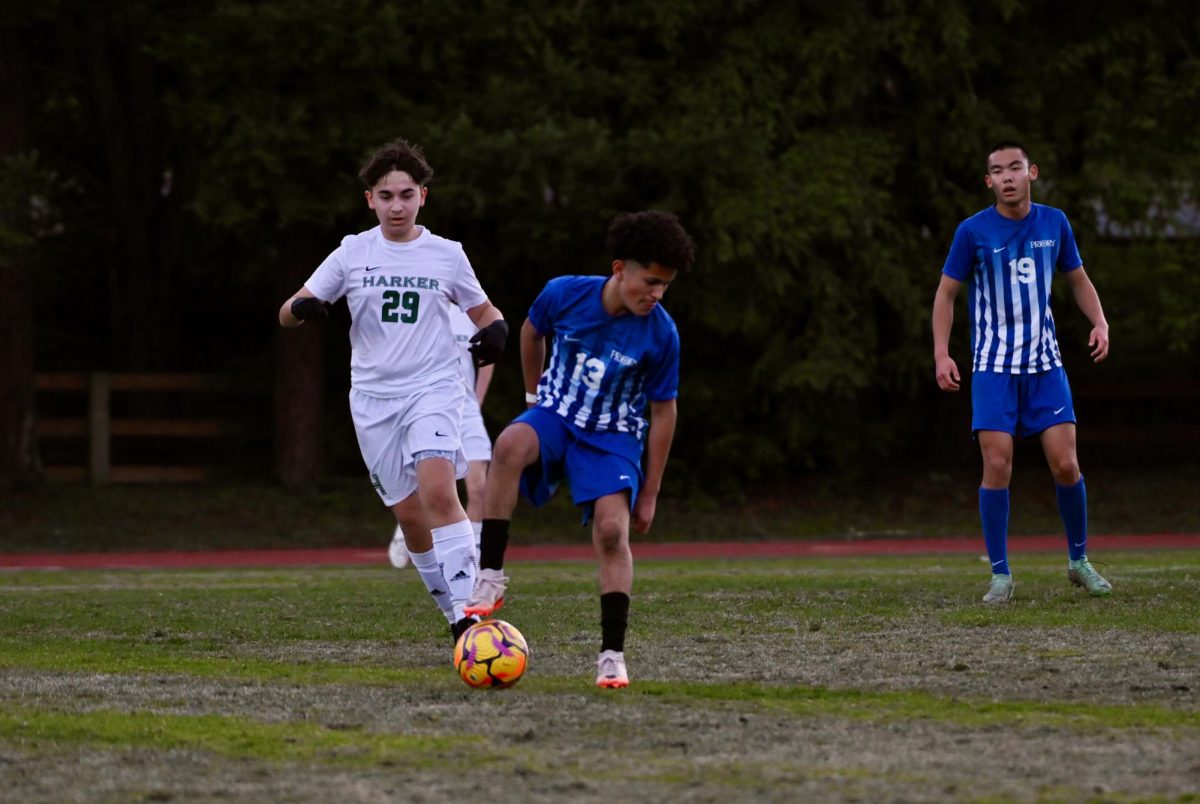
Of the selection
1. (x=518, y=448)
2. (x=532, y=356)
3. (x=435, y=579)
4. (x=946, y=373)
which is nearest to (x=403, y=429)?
(x=435, y=579)

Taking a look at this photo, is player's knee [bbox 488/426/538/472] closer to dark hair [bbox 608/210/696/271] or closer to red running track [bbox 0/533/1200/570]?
dark hair [bbox 608/210/696/271]

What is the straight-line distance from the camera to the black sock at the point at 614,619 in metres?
6.66

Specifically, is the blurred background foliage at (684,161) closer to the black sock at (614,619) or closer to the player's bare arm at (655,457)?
the player's bare arm at (655,457)

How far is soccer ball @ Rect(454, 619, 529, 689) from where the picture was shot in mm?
6547

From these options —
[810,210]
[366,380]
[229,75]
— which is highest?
[229,75]

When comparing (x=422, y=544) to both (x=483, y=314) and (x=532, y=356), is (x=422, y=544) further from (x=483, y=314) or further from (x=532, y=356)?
(x=532, y=356)

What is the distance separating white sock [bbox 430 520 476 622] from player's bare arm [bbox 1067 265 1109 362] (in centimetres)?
365

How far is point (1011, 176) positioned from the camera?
9547mm

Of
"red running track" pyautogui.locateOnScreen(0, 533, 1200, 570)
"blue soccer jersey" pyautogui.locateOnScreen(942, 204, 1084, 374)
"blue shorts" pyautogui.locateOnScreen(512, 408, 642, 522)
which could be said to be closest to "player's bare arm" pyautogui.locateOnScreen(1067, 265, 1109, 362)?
"blue soccer jersey" pyautogui.locateOnScreen(942, 204, 1084, 374)

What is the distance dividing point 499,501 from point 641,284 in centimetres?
98

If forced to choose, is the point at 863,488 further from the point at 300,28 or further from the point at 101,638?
the point at 101,638

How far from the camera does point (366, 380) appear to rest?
793cm

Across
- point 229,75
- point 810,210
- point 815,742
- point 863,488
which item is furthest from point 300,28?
point 815,742

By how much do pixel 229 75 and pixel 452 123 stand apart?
299 cm
